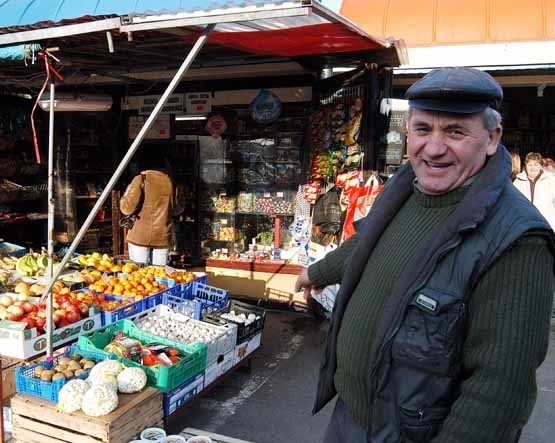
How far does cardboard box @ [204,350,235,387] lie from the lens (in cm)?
397

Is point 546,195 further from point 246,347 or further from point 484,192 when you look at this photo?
point 484,192

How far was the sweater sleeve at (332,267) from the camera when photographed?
7.19ft

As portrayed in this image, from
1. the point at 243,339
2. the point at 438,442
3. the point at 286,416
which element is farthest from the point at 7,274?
the point at 438,442

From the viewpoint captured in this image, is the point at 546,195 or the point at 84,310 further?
the point at 546,195

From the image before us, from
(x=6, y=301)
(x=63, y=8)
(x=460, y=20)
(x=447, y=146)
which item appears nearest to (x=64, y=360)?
(x=6, y=301)

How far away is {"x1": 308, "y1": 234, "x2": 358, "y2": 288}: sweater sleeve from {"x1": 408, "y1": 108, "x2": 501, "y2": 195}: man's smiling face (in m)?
0.58

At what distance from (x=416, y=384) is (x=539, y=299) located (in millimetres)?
426

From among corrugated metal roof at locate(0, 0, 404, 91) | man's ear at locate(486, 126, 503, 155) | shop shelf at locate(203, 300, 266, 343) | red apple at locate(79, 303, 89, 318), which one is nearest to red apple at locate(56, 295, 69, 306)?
red apple at locate(79, 303, 89, 318)

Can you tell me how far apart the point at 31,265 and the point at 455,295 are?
17.4 ft

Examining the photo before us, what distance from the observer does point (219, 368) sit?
13.6ft

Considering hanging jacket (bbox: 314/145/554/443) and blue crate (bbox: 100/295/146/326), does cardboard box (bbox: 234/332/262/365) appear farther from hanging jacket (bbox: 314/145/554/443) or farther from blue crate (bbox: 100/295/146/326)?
hanging jacket (bbox: 314/145/554/443)

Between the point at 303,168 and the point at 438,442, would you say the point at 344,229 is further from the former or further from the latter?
the point at 438,442

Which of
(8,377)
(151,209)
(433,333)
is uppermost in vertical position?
(433,333)

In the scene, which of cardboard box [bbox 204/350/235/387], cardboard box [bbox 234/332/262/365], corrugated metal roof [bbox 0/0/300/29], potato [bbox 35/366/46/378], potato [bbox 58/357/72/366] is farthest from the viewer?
corrugated metal roof [bbox 0/0/300/29]
